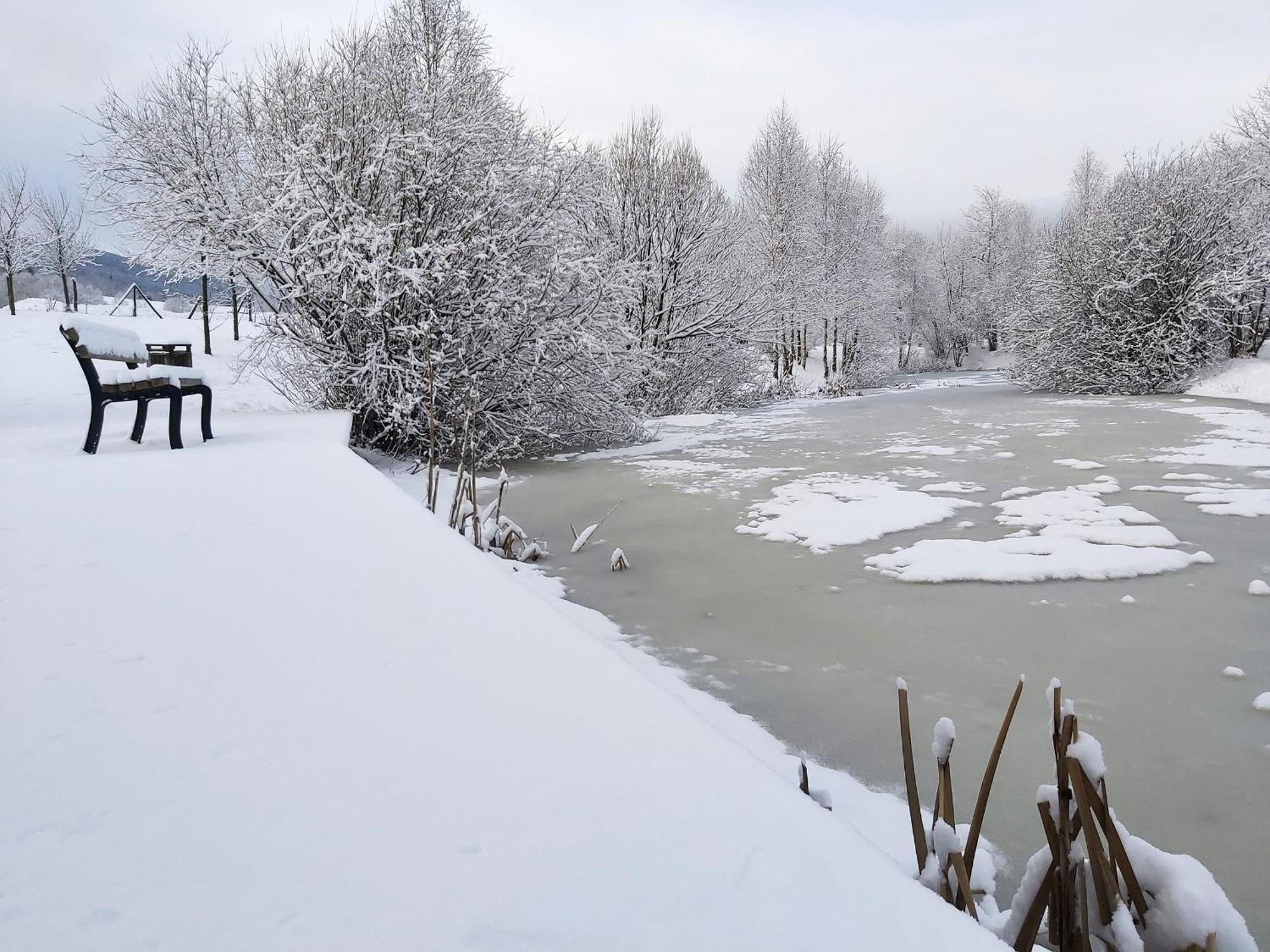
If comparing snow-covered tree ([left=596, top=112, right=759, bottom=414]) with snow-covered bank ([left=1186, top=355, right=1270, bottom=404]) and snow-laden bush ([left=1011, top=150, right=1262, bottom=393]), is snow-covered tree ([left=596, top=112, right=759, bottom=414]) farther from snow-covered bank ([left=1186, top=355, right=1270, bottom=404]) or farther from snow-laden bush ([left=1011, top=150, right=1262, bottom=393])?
snow-covered bank ([left=1186, top=355, right=1270, bottom=404])

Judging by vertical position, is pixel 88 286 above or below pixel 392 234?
above

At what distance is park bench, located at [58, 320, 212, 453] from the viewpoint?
5.30m

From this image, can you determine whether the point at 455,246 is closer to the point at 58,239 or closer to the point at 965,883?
the point at 965,883

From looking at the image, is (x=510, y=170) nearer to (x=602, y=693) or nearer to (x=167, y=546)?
(x=167, y=546)

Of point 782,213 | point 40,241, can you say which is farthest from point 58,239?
point 782,213

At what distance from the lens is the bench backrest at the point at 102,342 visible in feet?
17.3

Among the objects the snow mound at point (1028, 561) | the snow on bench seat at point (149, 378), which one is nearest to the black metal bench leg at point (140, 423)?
the snow on bench seat at point (149, 378)

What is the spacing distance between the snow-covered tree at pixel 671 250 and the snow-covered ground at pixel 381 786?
11151 millimetres

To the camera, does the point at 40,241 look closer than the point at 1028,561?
No

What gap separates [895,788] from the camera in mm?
2205

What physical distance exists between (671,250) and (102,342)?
1016cm

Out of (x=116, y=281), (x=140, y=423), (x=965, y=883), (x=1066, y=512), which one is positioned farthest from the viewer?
(x=116, y=281)

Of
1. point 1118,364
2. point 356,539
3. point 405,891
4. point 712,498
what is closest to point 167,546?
point 356,539

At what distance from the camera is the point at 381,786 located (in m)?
1.30
